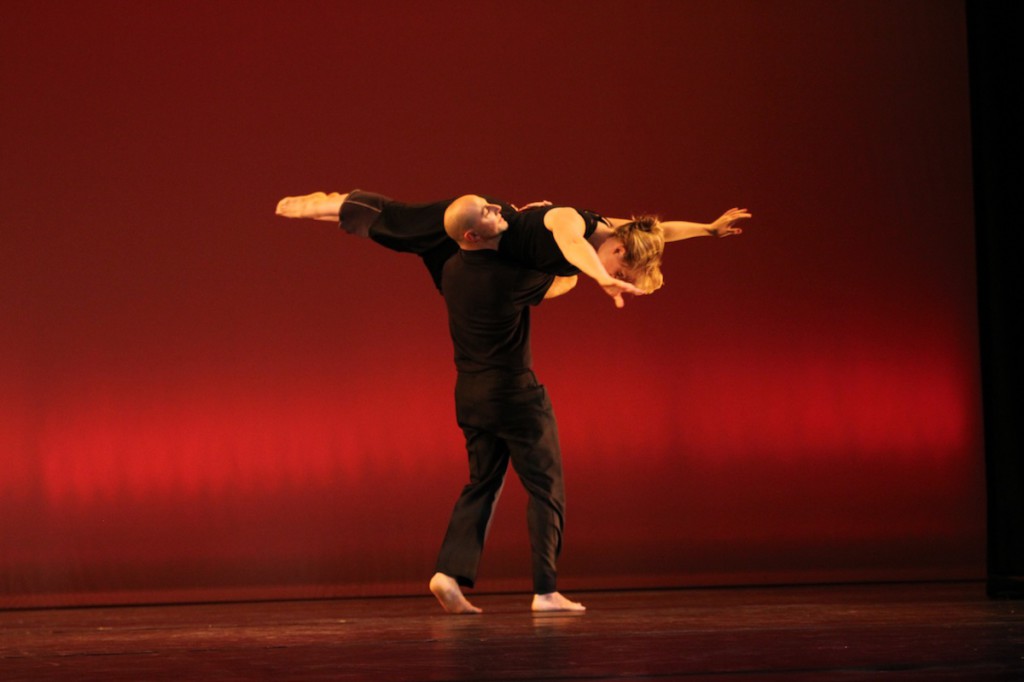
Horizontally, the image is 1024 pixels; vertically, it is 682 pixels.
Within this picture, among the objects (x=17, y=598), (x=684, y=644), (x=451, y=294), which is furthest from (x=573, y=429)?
(x=684, y=644)

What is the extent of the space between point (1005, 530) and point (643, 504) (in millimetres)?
1238

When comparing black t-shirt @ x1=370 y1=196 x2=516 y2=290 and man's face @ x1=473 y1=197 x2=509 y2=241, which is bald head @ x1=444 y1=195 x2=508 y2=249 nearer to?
man's face @ x1=473 y1=197 x2=509 y2=241

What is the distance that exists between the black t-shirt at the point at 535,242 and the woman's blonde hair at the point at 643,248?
9cm

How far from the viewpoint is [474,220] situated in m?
2.81

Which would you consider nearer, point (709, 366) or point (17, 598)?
point (17, 598)

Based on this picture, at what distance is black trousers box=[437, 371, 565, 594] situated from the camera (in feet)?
9.78

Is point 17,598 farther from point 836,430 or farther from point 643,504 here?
point 836,430

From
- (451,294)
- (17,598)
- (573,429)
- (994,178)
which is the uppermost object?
(994,178)

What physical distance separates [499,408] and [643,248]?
1.76 feet

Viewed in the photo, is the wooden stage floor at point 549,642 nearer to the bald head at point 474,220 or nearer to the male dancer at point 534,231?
the male dancer at point 534,231

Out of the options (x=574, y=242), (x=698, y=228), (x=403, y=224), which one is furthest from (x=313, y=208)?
(x=698, y=228)

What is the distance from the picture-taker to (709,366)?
177 inches

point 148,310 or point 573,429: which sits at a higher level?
point 148,310

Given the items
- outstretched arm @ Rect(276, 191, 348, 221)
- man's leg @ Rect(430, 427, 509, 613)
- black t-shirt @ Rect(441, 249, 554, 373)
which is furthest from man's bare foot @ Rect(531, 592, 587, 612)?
outstretched arm @ Rect(276, 191, 348, 221)
